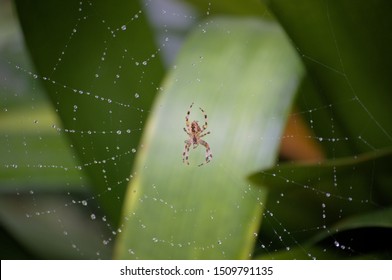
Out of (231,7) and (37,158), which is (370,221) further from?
(37,158)

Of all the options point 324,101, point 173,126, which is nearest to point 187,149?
point 173,126

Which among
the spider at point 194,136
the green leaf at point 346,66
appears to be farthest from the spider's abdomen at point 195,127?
the green leaf at point 346,66

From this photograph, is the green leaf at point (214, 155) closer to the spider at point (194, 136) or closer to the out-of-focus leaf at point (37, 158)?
the spider at point (194, 136)

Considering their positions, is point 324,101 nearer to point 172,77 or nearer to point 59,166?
point 172,77

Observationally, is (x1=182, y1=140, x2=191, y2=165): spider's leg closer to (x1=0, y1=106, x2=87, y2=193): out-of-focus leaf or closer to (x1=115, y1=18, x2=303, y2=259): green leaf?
(x1=115, y1=18, x2=303, y2=259): green leaf

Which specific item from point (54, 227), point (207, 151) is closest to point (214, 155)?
point (207, 151)
